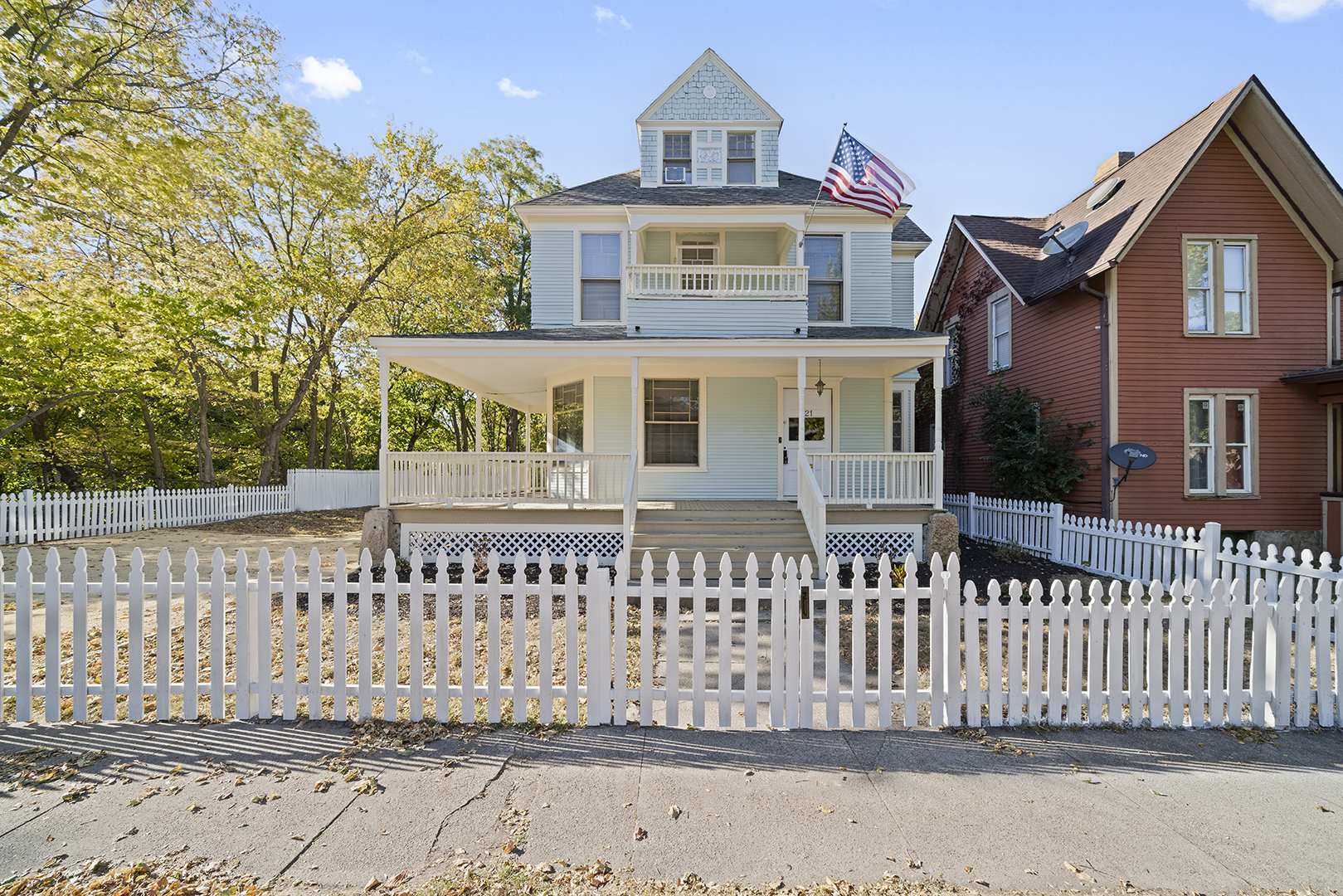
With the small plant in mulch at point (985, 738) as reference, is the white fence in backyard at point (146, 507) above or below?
above

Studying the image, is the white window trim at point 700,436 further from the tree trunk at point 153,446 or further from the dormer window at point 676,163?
the tree trunk at point 153,446

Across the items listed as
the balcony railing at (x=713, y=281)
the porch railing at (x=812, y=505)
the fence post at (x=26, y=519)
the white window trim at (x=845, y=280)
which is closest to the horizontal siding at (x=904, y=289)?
the white window trim at (x=845, y=280)

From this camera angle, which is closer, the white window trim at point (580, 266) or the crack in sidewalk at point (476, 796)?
the crack in sidewalk at point (476, 796)

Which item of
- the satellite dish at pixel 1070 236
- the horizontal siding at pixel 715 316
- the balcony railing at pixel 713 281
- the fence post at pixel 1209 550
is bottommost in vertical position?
the fence post at pixel 1209 550

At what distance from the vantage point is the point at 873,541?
1080 centimetres

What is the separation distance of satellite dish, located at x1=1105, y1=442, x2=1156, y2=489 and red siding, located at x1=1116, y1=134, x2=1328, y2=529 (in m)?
0.35

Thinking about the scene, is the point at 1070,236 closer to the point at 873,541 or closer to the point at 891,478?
the point at 891,478

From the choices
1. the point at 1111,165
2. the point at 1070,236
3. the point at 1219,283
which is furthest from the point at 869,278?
the point at 1111,165

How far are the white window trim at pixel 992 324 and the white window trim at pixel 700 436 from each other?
8.40 m

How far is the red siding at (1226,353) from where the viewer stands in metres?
12.1

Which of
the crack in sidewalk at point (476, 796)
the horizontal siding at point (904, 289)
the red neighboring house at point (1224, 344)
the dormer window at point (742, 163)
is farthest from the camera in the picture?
the horizontal siding at point (904, 289)

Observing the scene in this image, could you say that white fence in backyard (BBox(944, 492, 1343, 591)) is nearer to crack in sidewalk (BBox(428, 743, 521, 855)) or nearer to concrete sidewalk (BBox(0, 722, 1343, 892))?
concrete sidewalk (BBox(0, 722, 1343, 892))

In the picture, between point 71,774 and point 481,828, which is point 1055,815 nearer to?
point 481,828

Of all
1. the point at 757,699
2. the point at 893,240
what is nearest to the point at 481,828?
the point at 757,699
